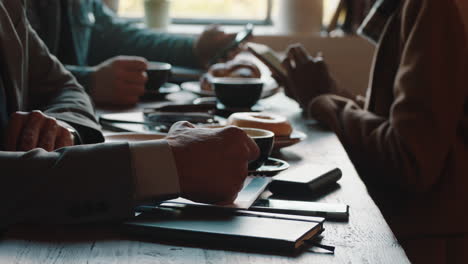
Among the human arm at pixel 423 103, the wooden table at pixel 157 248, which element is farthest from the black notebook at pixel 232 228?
the human arm at pixel 423 103

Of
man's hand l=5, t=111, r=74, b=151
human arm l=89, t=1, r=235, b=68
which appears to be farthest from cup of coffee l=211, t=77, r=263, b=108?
human arm l=89, t=1, r=235, b=68

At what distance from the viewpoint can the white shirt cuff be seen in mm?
760

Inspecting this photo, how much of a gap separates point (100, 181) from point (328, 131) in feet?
2.67

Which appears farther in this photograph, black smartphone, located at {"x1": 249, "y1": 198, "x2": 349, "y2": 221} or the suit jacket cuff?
the suit jacket cuff

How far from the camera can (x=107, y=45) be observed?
2.60 metres

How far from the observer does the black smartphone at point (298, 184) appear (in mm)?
883

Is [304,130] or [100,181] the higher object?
[100,181]

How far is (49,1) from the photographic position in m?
1.96

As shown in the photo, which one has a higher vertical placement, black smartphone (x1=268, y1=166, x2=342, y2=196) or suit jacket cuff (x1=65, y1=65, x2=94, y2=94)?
black smartphone (x1=268, y1=166, x2=342, y2=196)

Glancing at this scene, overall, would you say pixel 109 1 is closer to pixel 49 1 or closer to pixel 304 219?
pixel 49 1

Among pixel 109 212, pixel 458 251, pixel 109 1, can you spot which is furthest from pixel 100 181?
pixel 109 1

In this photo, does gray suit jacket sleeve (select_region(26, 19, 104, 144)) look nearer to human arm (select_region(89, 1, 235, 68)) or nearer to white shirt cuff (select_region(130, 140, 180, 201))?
white shirt cuff (select_region(130, 140, 180, 201))

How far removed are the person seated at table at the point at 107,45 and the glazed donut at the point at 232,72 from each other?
7.1 inches

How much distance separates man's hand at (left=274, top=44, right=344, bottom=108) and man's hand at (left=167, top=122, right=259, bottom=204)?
108cm
